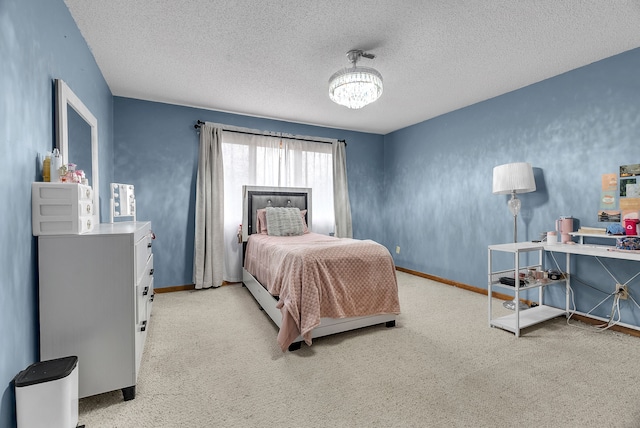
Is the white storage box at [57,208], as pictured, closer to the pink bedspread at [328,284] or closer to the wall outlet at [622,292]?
the pink bedspread at [328,284]

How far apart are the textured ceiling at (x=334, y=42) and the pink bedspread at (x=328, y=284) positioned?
1717 mm

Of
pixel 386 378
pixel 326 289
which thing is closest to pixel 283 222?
pixel 326 289

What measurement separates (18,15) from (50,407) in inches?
68.2

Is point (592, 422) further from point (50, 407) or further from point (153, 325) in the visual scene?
point (153, 325)

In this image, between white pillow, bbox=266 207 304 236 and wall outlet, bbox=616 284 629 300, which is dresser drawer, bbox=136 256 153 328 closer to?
white pillow, bbox=266 207 304 236

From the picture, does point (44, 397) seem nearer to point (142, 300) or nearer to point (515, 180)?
point (142, 300)

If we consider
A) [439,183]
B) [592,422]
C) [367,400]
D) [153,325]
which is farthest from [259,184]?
[592,422]

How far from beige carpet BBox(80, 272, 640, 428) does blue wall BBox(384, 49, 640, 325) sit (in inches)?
43.4

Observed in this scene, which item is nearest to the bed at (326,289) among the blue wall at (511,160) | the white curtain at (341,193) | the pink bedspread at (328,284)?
the pink bedspread at (328,284)

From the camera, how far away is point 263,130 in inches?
176

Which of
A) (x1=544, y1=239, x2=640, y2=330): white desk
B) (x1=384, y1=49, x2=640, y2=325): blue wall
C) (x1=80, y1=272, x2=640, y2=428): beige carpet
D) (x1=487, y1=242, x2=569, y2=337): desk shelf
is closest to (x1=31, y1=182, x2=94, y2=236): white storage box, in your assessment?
(x1=80, y1=272, x2=640, y2=428): beige carpet

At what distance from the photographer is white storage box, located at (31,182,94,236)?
149 centimetres

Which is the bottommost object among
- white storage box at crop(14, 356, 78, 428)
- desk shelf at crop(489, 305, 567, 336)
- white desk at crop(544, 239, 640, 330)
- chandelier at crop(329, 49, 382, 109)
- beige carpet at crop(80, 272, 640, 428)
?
beige carpet at crop(80, 272, 640, 428)

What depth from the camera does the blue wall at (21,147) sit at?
1.22 metres
